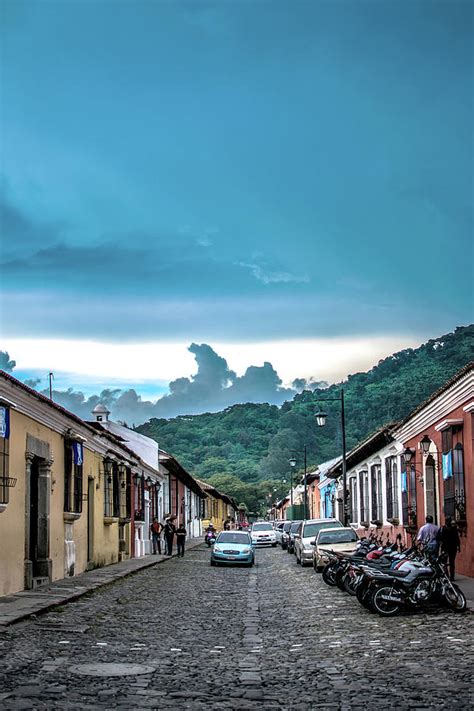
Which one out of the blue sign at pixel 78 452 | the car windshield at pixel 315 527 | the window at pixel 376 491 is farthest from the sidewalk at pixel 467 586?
the window at pixel 376 491

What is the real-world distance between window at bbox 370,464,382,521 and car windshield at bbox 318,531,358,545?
323 inches

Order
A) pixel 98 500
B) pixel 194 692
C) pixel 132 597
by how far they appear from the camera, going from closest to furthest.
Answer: pixel 194 692 → pixel 132 597 → pixel 98 500

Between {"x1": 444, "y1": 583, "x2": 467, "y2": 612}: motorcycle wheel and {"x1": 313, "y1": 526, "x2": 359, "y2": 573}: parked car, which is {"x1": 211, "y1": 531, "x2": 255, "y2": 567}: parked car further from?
{"x1": 444, "y1": 583, "x2": 467, "y2": 612}: motorcycle wheel

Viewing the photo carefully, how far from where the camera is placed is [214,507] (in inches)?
3711

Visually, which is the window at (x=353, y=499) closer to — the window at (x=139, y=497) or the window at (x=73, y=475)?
the window at (x=139, y=497)

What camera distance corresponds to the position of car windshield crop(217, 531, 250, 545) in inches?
1261

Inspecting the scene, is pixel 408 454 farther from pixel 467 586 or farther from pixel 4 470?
pixel 4 470

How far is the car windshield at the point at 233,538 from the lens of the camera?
105ft

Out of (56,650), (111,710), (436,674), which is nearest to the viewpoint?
(111,710)

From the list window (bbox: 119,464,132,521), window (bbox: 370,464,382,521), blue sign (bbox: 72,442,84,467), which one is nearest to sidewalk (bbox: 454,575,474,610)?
blue sign (bbox: 72,442,84,467)

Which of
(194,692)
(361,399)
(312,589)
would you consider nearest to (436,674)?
(194,692)

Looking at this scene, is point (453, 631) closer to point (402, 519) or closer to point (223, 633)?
point (223, 633)

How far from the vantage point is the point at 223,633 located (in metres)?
12.3

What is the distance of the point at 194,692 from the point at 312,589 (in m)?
12.7
